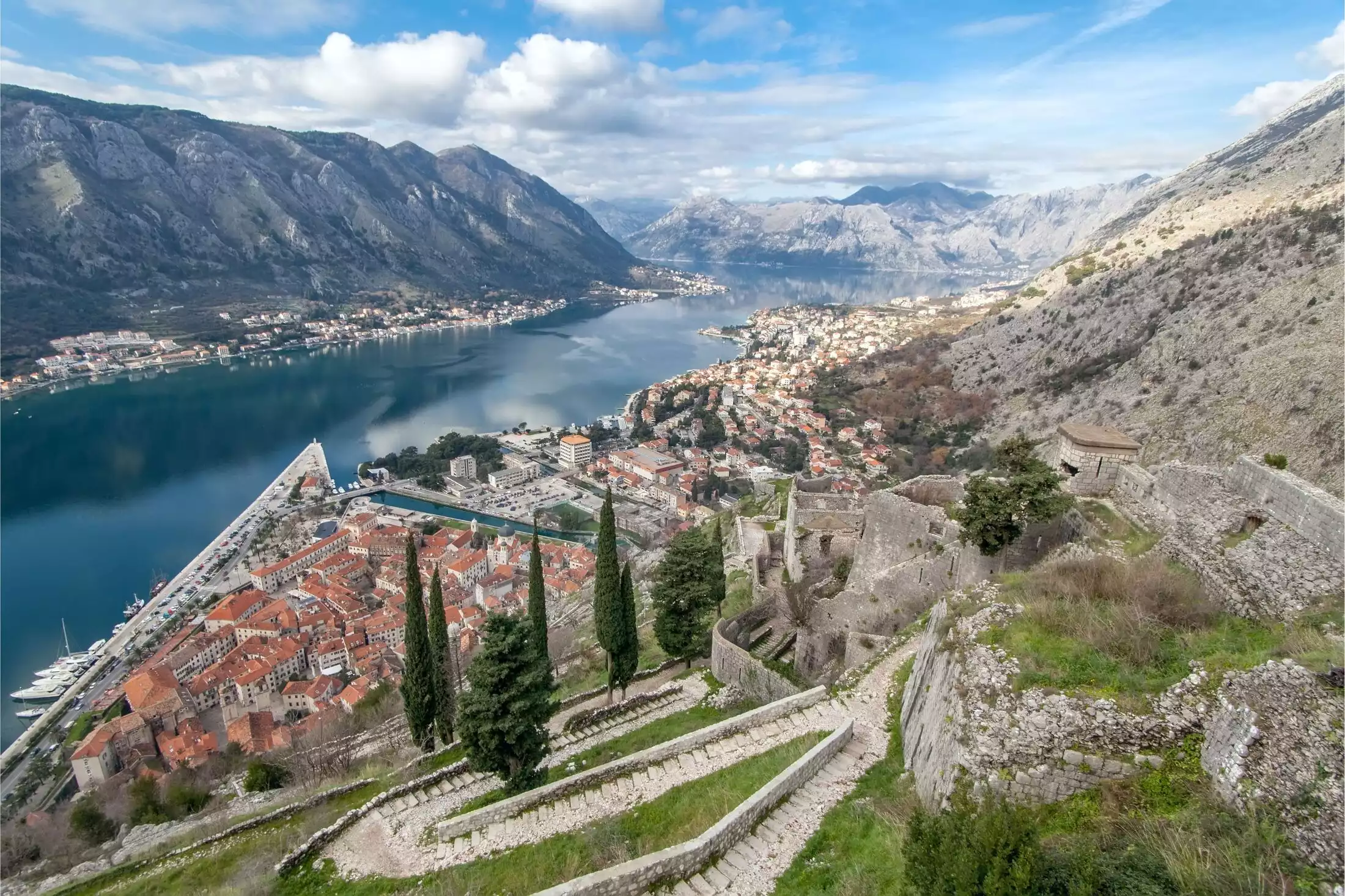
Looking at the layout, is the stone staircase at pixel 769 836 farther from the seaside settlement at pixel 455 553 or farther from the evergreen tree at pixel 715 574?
the seaside settlement at pixel 455 553

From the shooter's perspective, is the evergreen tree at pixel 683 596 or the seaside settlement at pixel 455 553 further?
the seaside settlement at pixel 455 553

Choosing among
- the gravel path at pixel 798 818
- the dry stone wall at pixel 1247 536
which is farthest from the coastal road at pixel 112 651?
the dry stone wall at pixel 1247 536

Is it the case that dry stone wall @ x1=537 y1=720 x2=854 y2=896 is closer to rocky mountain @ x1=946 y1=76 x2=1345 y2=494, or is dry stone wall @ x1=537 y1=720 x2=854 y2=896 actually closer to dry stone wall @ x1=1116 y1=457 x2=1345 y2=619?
dry stone wall @ x1=1116 y1=457 x2=1345 y2=619

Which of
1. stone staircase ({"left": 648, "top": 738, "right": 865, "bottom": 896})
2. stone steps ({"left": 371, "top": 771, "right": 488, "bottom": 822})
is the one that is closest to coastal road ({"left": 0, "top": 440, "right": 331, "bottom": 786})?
stone steps ({"left": 371, "top": 771, "right": 488, "bottom": 822})

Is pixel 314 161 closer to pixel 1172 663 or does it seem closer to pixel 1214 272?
pixel 1214 272

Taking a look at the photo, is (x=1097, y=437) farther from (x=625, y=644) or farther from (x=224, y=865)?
(x=224, y=865)

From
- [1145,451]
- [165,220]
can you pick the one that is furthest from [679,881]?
[165,220]
